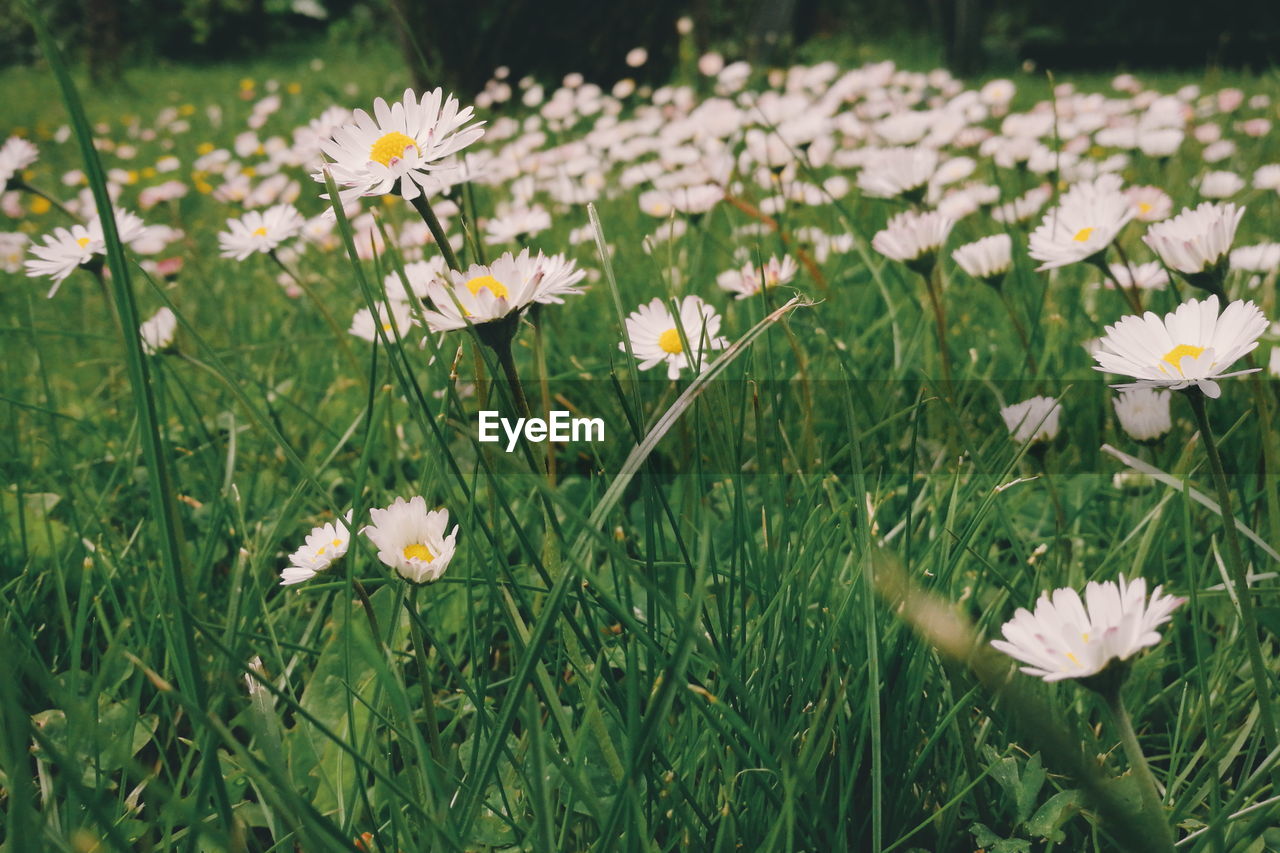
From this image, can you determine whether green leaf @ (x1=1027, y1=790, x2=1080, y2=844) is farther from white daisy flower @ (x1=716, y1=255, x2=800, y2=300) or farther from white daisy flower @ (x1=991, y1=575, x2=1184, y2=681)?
white daisy flower @ (x1=716, y1=255, x2=800, y2=300)

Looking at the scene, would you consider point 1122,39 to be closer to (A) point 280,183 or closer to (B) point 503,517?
(A) point 280,183

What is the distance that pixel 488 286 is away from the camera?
1.54 feet

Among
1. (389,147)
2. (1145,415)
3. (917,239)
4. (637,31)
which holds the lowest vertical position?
(1145,415)

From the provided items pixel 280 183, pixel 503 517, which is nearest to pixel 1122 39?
pixel 280 183

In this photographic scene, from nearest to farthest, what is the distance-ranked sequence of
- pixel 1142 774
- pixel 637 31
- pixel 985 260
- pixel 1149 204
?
pixel 1142 774, pixel 985 260, pixel 1149 204, pixel 637 31

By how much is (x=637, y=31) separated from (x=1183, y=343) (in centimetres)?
381

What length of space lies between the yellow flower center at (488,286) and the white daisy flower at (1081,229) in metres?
0.37

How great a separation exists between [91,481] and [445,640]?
449 millimetres

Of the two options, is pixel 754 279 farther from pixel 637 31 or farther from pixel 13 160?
pixel 637 31

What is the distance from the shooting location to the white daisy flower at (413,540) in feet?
1.37

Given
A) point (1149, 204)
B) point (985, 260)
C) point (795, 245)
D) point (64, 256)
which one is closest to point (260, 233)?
point (64, 256)

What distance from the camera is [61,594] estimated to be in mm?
547

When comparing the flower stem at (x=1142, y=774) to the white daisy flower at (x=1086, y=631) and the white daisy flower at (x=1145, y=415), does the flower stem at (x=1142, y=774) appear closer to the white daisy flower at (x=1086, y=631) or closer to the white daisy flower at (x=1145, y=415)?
the white daisy flower at (x=1086, y=631)

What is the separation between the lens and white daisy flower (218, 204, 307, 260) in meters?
0.83
